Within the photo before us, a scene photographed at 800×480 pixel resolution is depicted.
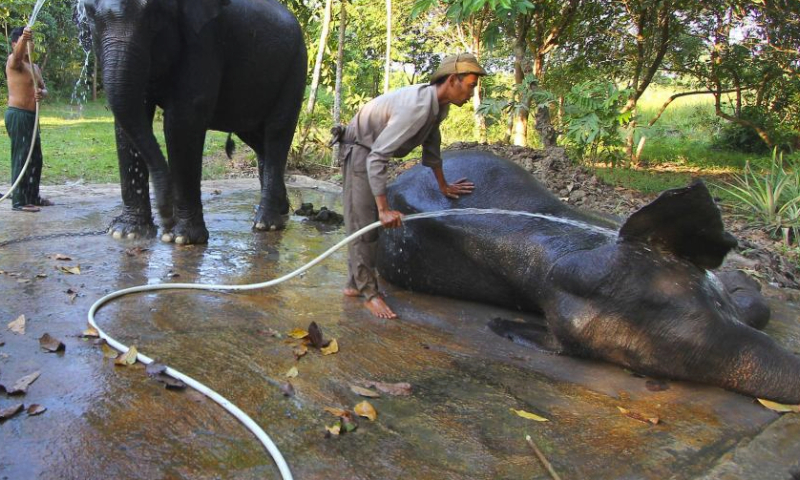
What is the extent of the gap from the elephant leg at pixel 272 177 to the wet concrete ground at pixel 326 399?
157 cm

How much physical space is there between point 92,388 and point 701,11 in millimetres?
12589

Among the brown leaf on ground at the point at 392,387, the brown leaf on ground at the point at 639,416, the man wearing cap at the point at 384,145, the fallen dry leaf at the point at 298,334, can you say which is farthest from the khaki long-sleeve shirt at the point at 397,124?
the brown leaf on ground at the point at 639,416

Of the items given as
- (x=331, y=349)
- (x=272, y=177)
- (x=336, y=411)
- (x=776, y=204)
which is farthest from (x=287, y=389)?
(x=776, y=204)

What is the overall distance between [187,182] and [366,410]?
134 inches

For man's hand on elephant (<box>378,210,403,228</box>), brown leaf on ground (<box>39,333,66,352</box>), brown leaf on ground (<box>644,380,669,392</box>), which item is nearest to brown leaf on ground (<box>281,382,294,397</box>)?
brown leaf on ground (<box>39,333,66,352</box>)

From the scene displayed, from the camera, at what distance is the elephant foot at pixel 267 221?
20.2ft

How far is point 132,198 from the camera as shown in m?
5.59

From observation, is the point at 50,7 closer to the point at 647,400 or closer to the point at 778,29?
the point at 778,29

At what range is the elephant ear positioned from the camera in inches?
129

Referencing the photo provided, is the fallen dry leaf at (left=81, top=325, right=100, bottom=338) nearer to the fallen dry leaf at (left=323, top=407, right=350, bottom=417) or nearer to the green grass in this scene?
the fallen dry leaf at (left=323, top=407, right=350, bottom=417)

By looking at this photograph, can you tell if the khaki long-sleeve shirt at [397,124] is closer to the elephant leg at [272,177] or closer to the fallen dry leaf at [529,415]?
the fallen dry leaf at [529,415]

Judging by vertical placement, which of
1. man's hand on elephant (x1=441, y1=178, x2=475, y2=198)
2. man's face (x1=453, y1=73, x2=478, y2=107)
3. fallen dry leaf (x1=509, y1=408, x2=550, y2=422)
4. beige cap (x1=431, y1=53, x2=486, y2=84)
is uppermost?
beige cap (x1=431, y1=53, x2=486, y2=84)

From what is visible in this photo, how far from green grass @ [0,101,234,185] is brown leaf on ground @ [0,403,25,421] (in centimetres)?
704

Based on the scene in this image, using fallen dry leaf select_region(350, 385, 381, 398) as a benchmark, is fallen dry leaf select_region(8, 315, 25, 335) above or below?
above
